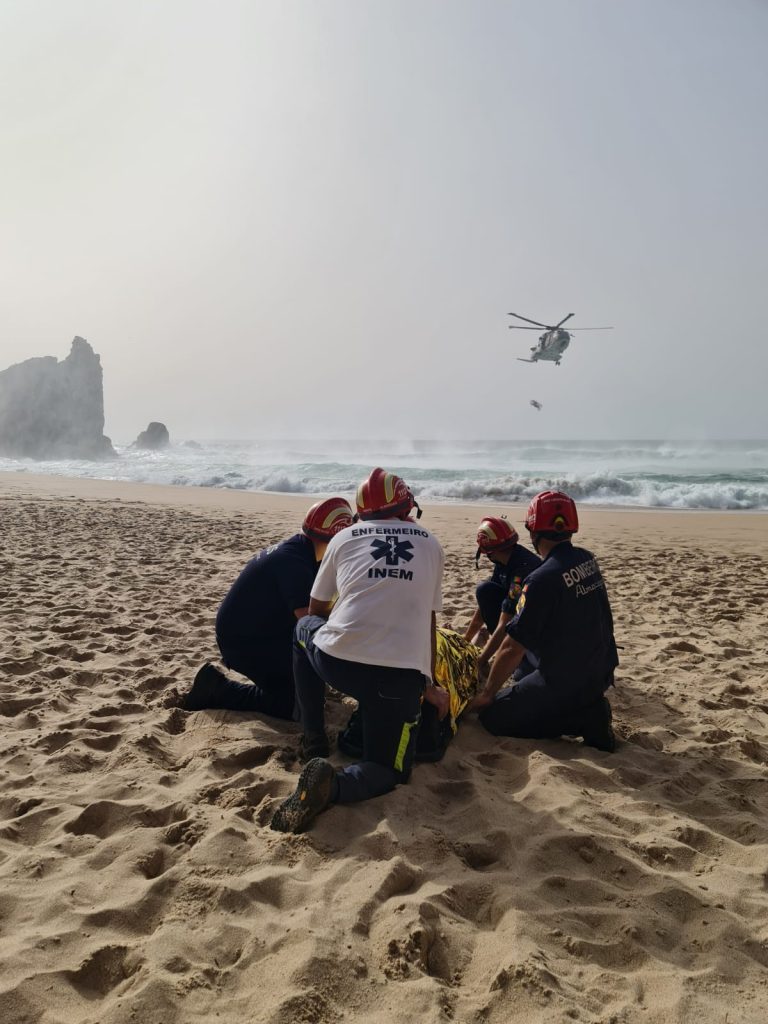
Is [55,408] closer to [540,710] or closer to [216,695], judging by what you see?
[216,695]

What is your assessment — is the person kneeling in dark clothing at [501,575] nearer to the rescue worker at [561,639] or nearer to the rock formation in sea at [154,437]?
the rescue worker at [561,639]

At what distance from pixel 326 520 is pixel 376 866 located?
1971mm

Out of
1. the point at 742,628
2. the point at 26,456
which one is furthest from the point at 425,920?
the point at 26,456

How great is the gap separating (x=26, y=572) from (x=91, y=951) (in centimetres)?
684

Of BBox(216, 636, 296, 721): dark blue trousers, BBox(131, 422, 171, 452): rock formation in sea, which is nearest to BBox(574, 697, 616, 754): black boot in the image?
BBox(216, 636, 296, 721): dark blue trousers

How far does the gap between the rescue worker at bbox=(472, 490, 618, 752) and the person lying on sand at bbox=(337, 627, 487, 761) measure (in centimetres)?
32

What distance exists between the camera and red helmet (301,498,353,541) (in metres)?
4.05

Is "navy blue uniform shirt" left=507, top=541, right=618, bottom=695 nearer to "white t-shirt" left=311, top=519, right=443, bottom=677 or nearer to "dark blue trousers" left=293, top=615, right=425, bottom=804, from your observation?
"white t-shirt" left=311, top=519, right=443, bottom=677

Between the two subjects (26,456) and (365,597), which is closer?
(365,597)

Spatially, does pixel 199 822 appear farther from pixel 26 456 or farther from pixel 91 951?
pixel 26 456

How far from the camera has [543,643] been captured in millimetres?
3863

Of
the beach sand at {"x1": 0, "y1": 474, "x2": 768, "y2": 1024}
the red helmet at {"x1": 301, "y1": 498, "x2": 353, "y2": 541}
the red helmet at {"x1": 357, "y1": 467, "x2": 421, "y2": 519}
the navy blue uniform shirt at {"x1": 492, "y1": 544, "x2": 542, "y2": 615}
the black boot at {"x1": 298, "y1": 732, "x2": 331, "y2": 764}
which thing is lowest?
the beach sand at {"x1": 0, "y1": 474, "x2": 768, "y2": 1024}

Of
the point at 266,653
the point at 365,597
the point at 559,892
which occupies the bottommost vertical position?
the point at 559,892

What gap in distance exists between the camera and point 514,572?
4898 mm
